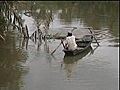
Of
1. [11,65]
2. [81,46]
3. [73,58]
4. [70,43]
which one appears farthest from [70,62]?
[11,65]

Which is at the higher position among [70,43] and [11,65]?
[70,43]

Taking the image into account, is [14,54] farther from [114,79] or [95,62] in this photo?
[114,79]

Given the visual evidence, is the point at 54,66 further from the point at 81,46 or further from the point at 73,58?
the point at 81,46

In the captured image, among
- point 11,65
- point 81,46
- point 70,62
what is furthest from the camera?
point 81,46

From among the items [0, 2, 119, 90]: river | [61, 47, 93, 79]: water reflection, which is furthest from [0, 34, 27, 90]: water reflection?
[61, 47, 93, 79]: water reflection

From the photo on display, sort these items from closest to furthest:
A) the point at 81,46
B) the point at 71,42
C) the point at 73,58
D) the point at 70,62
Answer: the point at 70,62 < the point at 71,42 < the point at 73,58 < the point at 81,46

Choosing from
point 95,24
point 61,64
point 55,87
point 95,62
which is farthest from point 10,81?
point 95,24

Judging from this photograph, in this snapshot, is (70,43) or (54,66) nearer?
(54,66)

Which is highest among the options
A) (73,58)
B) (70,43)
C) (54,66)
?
(70,43)

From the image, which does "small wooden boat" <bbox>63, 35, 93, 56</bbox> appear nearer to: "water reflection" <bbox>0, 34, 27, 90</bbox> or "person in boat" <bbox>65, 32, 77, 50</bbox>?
"person in boat" <bbox>65, 32, 77, 50</bbox>

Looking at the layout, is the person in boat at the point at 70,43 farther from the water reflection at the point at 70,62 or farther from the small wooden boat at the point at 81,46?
the water reflection at the point at 70,62

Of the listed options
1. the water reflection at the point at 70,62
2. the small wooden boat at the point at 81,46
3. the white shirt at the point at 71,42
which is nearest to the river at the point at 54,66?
the water reflection at the point at 70,62

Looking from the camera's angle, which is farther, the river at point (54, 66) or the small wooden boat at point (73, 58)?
the small wooden boat at point (73, 58)

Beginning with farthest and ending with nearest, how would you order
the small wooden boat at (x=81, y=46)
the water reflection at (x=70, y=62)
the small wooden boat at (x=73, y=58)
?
1. the small wooden boat at (x=81, y=46)
2. the small wooden boat at (x=73, y=58)
3. the water reflection at (x=70, y=62)
